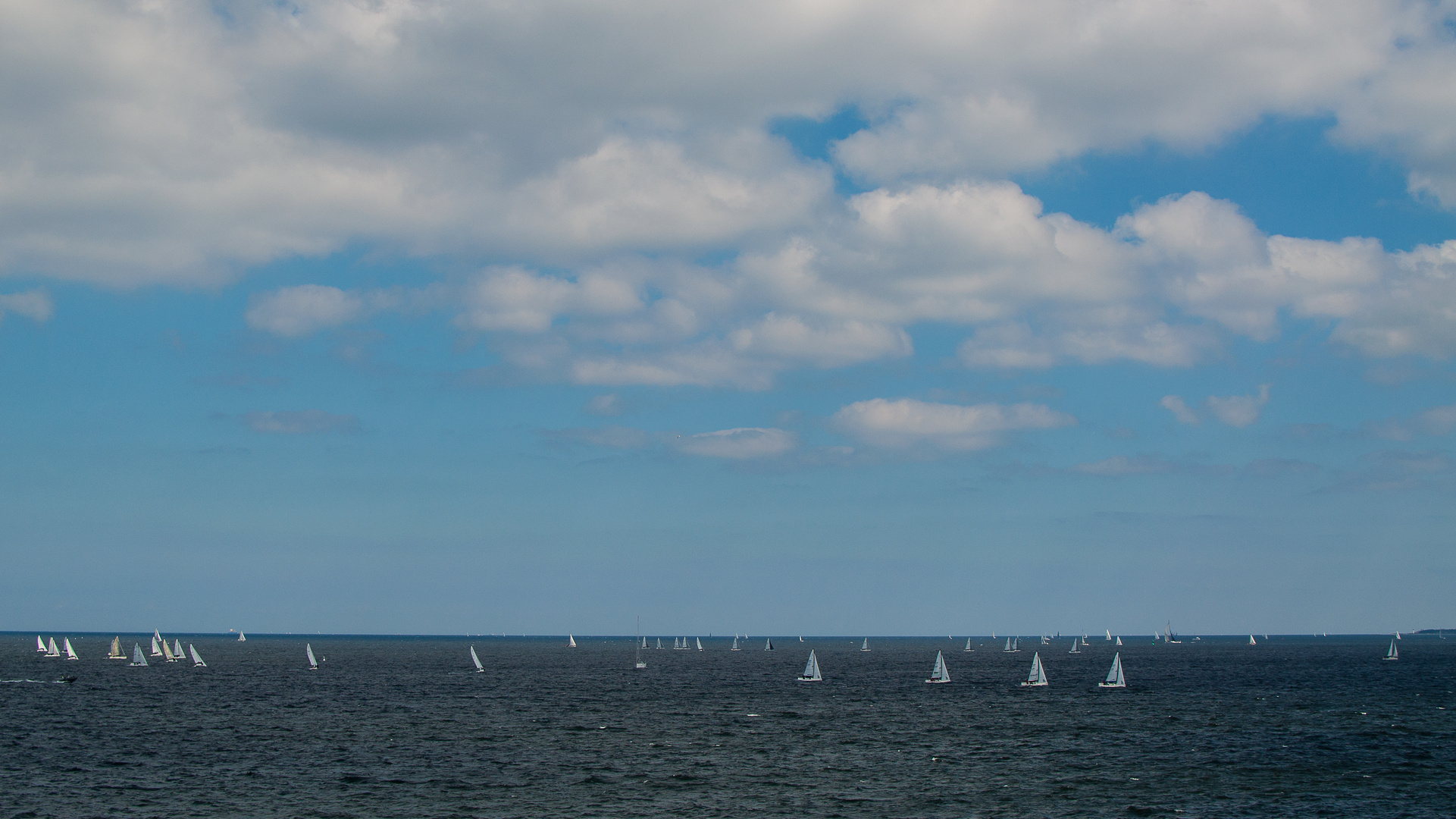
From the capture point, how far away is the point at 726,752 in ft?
269

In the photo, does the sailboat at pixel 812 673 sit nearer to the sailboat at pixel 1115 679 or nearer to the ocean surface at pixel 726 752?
the ocean surface at pixel 726 752

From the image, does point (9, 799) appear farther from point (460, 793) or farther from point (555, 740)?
point (555, 740)

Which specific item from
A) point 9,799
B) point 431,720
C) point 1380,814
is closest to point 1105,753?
point 1380,814

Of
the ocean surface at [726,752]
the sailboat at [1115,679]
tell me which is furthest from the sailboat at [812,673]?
the sailboat at [1115,679]

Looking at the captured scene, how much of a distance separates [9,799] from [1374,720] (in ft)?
338

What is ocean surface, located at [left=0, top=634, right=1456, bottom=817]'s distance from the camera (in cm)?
6141

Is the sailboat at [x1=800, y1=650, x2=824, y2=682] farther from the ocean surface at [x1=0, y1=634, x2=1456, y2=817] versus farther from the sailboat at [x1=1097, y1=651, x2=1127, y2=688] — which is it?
the sailboat at [x1=1097, y1=651, x2=1127, y2=688]

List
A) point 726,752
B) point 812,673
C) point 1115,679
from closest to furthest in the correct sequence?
point 726,752
point 1115,679
point 812,673

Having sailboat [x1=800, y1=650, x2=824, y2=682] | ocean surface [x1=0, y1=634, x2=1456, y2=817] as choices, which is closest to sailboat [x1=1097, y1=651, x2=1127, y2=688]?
ocean surface [x1=0, y1=634, x2=1456, y2=817]

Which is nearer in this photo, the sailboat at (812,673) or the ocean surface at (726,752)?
the ocean surface at (726,752)

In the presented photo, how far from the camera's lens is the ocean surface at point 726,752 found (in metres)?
61.4

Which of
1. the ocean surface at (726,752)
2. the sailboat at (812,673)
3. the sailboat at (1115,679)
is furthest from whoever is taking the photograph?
the sailboat at (812,673)

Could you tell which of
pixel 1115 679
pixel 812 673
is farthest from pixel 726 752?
pixel 812 673

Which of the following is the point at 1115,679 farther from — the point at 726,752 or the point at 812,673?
the point at 726,752
